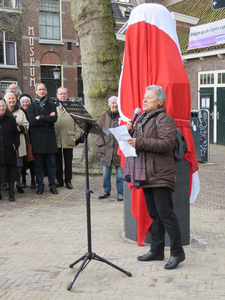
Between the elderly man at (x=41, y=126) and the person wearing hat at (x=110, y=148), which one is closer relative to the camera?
the person wearing hat at (x=110, y=148)

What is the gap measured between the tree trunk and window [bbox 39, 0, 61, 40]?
1802 centimetres

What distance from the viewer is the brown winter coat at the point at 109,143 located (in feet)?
20.7

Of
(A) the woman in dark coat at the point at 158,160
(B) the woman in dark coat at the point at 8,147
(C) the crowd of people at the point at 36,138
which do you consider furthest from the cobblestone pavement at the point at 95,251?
(C) the crowd of people at the point at 36,138

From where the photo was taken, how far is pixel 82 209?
5793 millimetres

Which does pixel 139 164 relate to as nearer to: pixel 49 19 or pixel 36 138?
pixel 36 138

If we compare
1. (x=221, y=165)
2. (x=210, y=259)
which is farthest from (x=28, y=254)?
(x=221, y=165)

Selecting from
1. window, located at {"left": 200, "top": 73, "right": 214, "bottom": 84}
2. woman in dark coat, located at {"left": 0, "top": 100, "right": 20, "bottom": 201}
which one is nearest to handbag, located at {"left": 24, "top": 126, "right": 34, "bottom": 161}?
woman in dark coat, located at {"left": 0, "top": 100, "right": 20, "bottom": 201}

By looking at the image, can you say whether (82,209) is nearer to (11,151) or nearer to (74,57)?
(11,151)

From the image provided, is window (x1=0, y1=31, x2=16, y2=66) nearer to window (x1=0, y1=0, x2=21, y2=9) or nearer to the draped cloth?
window (x1=0, y1=0, x2=21, y2=9)

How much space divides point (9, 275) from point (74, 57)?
24.9 m

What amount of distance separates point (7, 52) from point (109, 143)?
20486mm

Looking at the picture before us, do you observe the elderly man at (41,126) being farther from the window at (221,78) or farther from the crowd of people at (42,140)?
the window at (221,78)

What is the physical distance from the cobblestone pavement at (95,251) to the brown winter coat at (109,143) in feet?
2.29

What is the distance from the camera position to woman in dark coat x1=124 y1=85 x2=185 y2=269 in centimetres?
325
